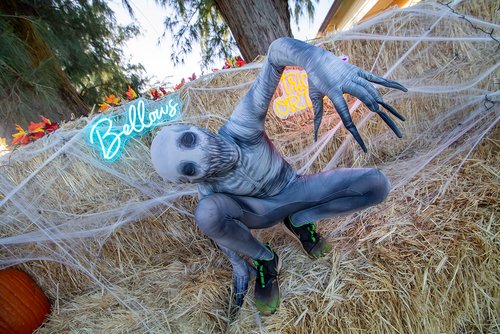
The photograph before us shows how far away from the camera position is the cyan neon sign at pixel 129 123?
159cm

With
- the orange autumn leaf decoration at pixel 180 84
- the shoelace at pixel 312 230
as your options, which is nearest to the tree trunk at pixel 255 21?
the orange autumn leaf decoration at pixel 180 84

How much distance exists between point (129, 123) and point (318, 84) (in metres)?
1.23

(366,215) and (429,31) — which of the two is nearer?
(366,215)

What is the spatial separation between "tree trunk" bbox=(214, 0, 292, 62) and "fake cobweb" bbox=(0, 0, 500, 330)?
3.96 ft

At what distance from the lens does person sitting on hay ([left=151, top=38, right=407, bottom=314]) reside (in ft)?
2.64

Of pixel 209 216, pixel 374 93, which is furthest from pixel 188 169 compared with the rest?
pixel 374 93

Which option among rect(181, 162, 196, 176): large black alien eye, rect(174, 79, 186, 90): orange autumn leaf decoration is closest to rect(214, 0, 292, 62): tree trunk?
rect(174, 79, 186, 90): orange autumn leaf decoration

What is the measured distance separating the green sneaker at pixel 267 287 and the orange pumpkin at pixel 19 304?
4.15 ft

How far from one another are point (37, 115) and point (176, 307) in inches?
115

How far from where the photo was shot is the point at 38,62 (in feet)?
10.8

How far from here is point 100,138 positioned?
1.58 meters

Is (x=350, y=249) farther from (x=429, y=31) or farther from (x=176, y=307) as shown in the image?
(x=429, y=31)

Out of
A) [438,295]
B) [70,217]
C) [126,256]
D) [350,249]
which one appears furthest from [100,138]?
[438,295]

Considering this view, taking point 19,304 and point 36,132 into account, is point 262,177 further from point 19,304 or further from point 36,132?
point 36,132
